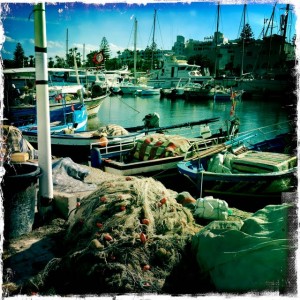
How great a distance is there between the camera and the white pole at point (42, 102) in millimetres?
5336

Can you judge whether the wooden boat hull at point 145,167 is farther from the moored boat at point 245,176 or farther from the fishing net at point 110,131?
the fishing net at point 110,131

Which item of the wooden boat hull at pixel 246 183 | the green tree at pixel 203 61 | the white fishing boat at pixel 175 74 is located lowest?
the wooden boat hull at pixel 246 183

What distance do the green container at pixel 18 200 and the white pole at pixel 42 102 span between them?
0.92 ft

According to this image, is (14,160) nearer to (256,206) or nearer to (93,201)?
(93,201)

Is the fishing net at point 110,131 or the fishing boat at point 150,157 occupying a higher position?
the fishing net at point 110,131

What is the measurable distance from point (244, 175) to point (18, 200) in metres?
6.64

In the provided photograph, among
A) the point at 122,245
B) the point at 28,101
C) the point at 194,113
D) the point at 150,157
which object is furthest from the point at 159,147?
the point at 194,113

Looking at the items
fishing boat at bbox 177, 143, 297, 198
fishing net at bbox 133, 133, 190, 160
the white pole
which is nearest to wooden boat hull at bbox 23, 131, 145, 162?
fishing net at bbox 133, 133, 190, 160

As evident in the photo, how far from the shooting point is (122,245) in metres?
4.27

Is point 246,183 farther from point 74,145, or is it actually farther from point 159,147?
point 74,145

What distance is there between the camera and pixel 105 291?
152 inches

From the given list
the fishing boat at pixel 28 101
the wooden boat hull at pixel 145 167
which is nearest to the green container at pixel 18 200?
the wooden boat hull at pixel 145 167

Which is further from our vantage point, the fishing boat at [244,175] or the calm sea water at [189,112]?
the calm sea water at [189,112]

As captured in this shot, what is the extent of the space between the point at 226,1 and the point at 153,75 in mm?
75154
